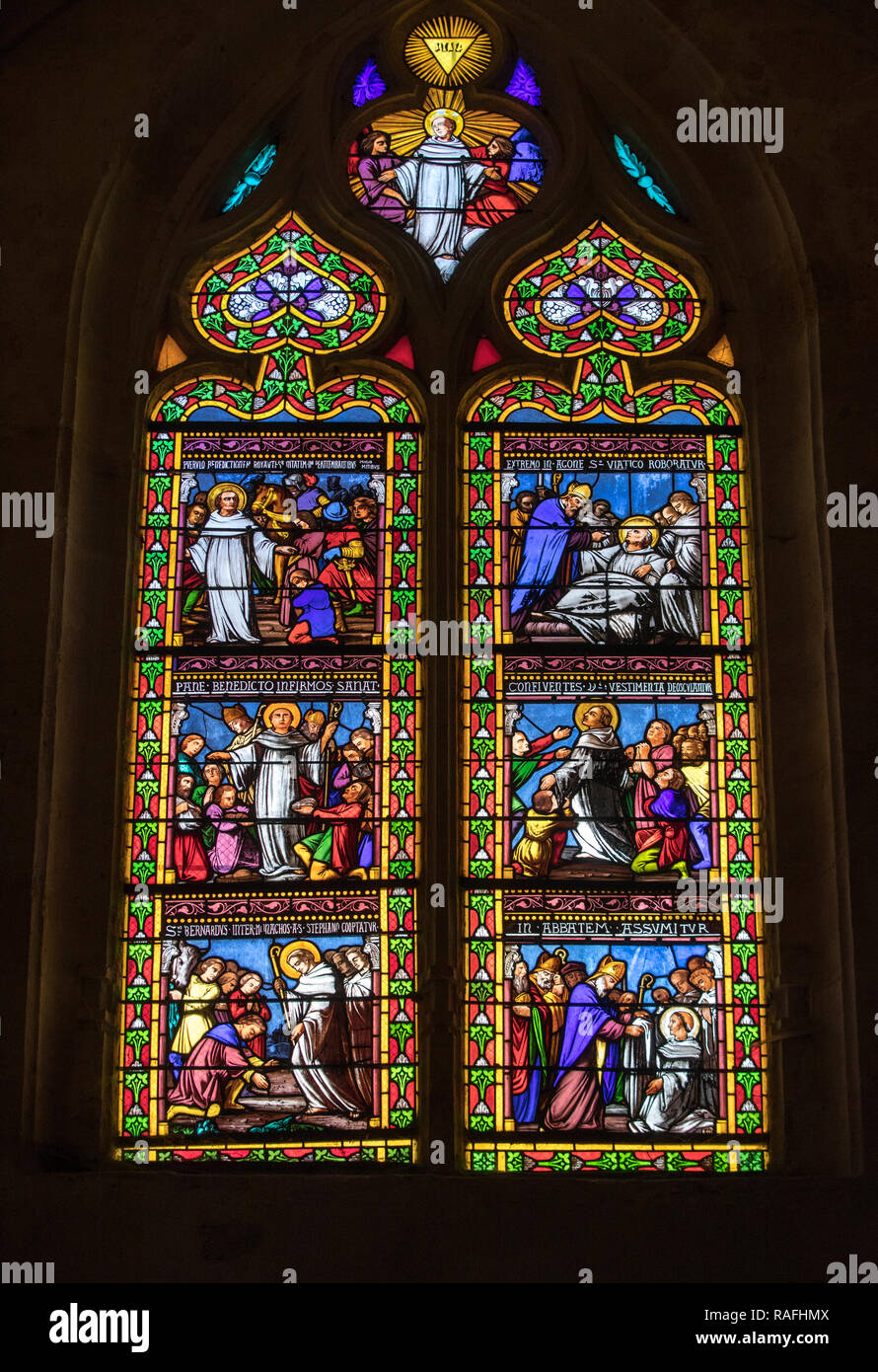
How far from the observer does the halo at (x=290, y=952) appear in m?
7.95

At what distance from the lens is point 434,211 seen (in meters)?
9.25

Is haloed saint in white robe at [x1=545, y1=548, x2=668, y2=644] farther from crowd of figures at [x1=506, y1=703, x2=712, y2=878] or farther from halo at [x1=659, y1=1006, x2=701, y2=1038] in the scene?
halo at [x1=659, y1=1006, x2=701, y2=1038]

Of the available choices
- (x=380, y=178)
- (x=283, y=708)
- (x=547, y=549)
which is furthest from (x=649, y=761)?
(x=380, y=178)

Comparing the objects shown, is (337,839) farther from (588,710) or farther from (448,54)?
(448,54)

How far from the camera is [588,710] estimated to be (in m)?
8.36

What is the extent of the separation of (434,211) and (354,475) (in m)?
1.32

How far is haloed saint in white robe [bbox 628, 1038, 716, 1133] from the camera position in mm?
7758

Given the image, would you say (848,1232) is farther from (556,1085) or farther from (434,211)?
(434,211)

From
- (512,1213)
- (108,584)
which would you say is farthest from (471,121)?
(512,1213)

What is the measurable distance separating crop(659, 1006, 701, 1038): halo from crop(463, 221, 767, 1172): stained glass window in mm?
11

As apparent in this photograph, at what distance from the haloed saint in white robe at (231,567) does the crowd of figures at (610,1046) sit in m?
1.71

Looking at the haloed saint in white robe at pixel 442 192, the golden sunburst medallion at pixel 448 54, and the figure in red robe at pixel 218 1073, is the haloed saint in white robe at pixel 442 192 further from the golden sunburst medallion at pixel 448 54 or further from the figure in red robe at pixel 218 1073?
the figure in red robe at pixel 218 1073

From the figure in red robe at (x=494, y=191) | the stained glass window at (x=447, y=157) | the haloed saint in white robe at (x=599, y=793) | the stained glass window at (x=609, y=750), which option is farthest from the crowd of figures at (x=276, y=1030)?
the figure in red robe at (x=494, y=191)

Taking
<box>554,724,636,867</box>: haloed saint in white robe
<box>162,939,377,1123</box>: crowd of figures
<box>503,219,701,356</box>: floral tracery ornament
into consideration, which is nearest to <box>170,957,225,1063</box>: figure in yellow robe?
<box>162,939,377,1123</box>: crowd of figures
